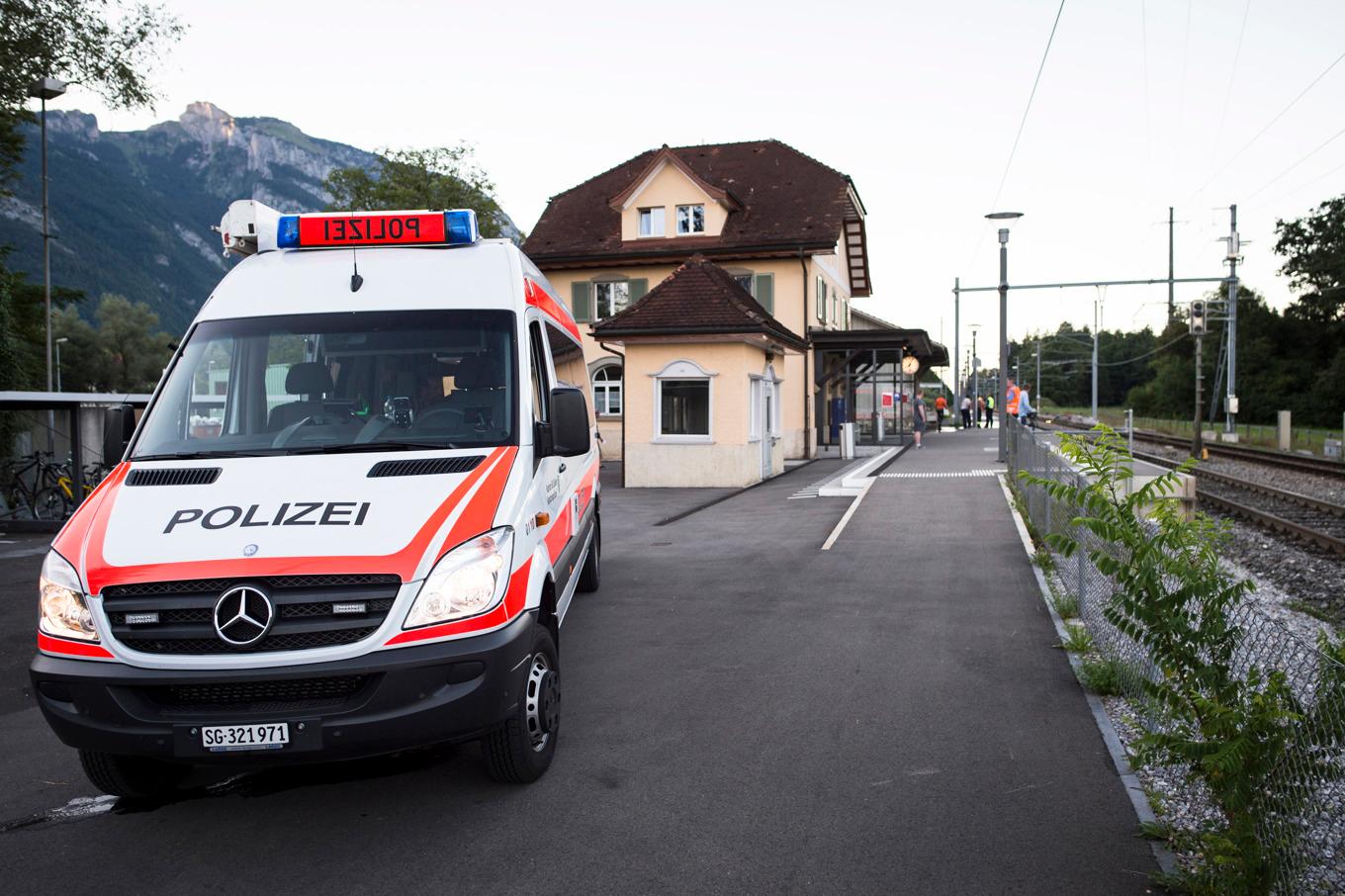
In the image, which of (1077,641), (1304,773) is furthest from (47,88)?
(1304,773)

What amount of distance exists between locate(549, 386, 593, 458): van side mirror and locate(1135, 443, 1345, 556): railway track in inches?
540

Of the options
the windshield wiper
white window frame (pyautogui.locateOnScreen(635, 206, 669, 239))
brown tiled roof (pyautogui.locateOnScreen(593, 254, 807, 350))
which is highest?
white window frame (pyautogui.locateOnScreen(635, 206, 669, 239))

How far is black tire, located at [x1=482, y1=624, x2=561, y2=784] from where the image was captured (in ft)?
15.6

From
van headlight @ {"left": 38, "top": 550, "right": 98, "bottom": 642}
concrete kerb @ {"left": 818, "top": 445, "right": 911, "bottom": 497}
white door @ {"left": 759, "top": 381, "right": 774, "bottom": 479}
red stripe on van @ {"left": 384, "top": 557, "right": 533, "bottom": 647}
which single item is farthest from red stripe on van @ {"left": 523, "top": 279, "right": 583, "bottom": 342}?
white door @ {"left": 759, "top": 381, "right": 774, "bottom": 479}

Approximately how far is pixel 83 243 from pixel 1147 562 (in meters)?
205

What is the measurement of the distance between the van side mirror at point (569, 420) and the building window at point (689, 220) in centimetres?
2953

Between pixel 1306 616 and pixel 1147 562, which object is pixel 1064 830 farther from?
pixel 1306 616

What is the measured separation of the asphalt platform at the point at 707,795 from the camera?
13.3ft

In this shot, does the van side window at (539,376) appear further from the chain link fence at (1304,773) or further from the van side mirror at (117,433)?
the chain link fence at (1304,773)

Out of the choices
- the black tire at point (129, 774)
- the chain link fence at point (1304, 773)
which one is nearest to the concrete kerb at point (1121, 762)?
the chain link fence at point (1304, 773)

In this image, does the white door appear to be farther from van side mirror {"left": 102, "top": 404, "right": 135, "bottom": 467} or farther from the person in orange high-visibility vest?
van side mirror {"left": 102, "top": 404, "right": 135, "bottom": 467}

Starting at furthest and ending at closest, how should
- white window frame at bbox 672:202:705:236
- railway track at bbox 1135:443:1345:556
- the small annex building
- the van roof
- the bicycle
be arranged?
white window frame at bbox 672:202:705:236
the small annex building
the bicycle
railway track at bbox 1135:443:1345:556
the van roof

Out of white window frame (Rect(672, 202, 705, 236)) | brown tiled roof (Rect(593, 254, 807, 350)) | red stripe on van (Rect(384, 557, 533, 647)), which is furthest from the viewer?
white window frame (Rect(672, 202, 705, 236))

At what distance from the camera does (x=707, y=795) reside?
480 cm
